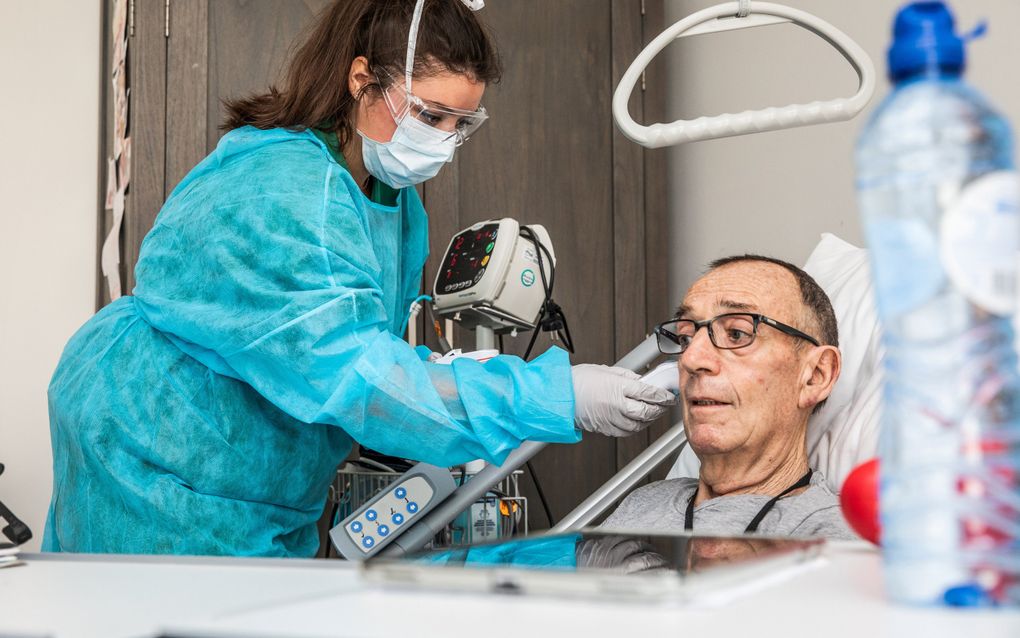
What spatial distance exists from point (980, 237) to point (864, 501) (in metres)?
0.32

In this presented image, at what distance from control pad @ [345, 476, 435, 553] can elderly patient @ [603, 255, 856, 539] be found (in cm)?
35

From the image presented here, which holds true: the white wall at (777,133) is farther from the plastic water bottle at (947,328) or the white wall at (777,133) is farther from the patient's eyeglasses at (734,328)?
the plastic water bottle at (947,328)

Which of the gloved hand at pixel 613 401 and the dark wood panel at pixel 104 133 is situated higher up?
the dark wood panel at pixel 104 133

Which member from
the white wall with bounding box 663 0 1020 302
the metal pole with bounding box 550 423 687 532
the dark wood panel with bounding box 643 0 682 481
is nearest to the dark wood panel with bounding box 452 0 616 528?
the dark wood panel with bounding box 643 0 682 481

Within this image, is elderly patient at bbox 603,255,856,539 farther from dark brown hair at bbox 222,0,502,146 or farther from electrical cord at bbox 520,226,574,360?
dark brown hair at bbox 222,0,502,146

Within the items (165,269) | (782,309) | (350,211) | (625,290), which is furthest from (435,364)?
(625,290)

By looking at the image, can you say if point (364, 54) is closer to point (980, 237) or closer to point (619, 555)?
point (619, 555)

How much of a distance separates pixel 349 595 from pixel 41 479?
2.67 metres

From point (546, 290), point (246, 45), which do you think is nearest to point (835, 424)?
point (546, 290)

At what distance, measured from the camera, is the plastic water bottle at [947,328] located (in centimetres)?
57

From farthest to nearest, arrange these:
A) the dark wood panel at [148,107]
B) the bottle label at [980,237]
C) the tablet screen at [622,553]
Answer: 1. the dark wood panel at [148,107]
2. the tablet screen at [622,553]
3. the bottle label at [980,237]

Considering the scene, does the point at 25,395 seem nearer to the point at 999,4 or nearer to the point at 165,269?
the point at 165,269

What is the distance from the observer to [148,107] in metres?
2.56

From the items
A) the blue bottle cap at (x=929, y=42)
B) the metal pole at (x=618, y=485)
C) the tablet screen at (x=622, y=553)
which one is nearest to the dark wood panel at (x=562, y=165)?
the metal pole at (x=618, y=485)
